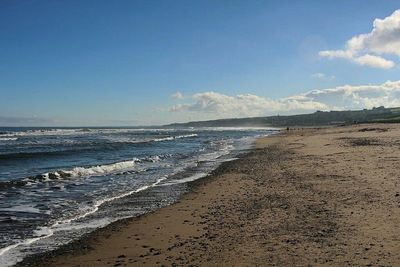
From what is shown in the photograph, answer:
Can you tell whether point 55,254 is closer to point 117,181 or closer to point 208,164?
point 117,181

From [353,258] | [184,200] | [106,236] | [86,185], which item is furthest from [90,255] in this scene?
[86,185]

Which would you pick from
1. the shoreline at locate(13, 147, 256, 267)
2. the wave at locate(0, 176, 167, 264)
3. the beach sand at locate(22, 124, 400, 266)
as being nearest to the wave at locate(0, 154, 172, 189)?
the wave at locate(0, 176, 167, 264)

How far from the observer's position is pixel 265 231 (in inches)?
335

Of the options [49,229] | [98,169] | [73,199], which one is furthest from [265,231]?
[98,169]

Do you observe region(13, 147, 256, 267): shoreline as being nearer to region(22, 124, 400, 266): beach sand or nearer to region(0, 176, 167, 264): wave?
region(22, 124, 400, 266): beach sand

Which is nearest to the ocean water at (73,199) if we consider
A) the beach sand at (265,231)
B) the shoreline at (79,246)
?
the shoreline at (79,246)

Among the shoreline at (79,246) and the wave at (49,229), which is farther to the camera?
the wave at (49,229)

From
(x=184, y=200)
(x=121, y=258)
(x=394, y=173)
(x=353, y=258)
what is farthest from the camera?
(x=394, y=173)

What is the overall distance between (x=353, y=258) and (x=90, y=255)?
475 cm

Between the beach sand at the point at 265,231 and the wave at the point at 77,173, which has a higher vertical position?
the beach sand at the point at 265,231

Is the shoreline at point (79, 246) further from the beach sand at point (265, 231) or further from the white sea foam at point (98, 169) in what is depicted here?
the white sea foam at point (98, 169)

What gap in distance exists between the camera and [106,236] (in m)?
8.91

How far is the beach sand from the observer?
6938 millimetres

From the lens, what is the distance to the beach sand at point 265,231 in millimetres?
6938
